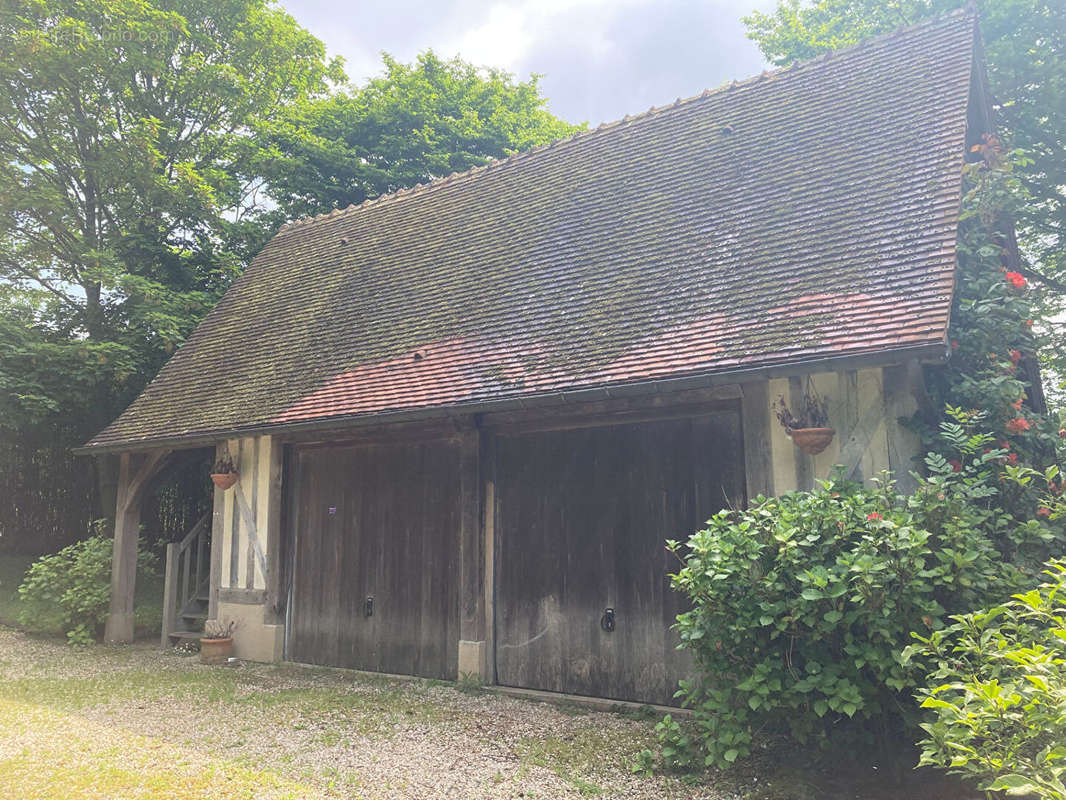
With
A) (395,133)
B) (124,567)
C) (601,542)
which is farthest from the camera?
(395,133)

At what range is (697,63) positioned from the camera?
12195 mm

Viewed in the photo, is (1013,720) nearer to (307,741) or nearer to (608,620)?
(608,620)

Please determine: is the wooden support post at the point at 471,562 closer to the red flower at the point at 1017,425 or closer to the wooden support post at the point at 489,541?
the wooden support post at the point at 489,541

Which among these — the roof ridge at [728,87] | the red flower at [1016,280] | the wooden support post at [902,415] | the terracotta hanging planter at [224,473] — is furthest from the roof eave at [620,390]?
the roof ridge at [728,87]

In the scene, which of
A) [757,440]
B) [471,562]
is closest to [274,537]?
[471,562]

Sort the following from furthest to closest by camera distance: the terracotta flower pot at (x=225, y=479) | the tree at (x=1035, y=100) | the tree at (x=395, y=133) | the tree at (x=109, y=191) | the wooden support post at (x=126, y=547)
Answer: the tree at (x=395, y=133), the tree at (x=109, y=191), the tree at (x=1035, y=100), the wooden support post at (x=126, y=547), the terracotta flower pot at (x=225, y=479)

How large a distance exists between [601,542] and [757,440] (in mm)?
1437

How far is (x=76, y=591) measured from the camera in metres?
8.88

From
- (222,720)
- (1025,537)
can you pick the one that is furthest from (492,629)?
(1025,537)

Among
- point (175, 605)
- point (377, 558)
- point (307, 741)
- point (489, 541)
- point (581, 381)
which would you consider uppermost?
point (581, 381)

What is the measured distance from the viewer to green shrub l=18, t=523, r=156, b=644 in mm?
8805

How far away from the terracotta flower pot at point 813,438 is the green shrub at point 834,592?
51cm

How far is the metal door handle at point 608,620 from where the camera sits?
5.46m

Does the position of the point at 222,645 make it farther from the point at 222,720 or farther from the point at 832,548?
the point at 832,548
